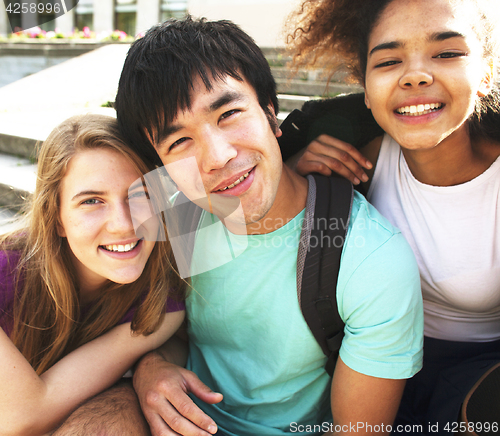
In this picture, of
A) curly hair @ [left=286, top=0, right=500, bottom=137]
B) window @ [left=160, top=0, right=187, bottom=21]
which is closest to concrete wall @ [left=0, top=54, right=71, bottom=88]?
window @ [left=160, top=0, right=187, bottom=21]

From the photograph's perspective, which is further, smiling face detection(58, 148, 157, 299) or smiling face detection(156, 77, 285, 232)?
smiling face detection(58, 148, 157, 299)

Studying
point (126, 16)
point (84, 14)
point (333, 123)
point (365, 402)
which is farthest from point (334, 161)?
point (84, 14)

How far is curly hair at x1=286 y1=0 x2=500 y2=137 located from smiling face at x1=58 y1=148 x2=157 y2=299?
1289 millimetres

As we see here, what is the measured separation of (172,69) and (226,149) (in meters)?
0.40

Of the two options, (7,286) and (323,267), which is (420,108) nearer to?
(323,267)

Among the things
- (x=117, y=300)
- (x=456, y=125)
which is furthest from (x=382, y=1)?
(x=117, y=300)

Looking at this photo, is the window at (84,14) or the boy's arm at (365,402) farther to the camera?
the window at (84,14)

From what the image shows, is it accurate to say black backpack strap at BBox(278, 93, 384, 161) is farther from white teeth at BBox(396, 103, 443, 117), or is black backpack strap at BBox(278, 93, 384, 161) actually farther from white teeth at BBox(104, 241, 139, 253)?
white teeth at BBox(104, 241, 139, 253)

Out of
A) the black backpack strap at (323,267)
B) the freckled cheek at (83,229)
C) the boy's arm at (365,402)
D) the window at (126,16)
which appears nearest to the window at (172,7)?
the window at (126,16)

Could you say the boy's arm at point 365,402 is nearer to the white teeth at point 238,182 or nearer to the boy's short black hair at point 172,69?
the white teeth at point 238,182

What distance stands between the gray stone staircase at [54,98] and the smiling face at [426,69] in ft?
4.34

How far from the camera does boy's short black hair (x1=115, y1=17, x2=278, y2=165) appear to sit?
1641mm

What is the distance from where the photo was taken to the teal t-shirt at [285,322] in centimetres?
153

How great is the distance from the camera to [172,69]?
1646mm
